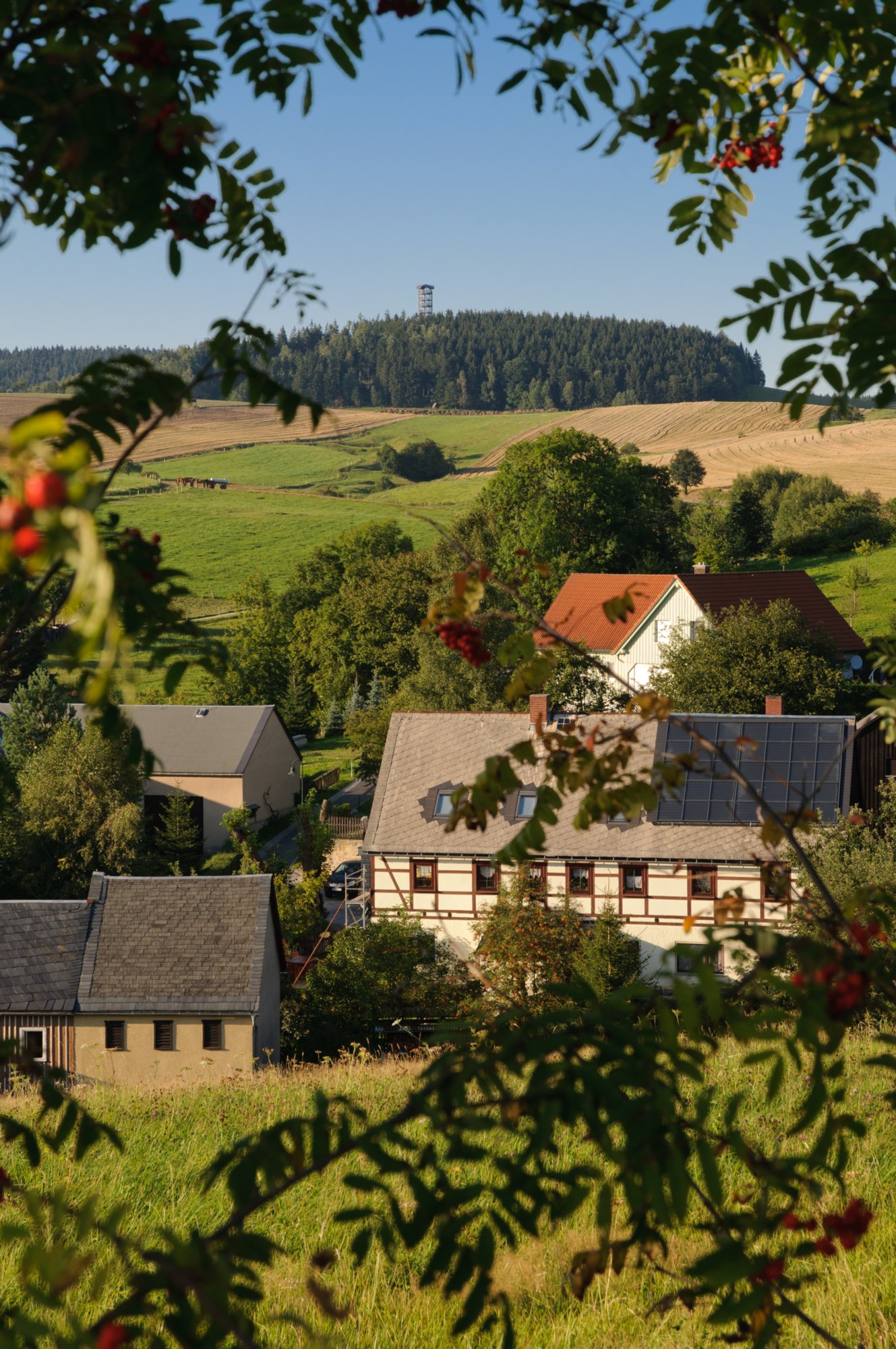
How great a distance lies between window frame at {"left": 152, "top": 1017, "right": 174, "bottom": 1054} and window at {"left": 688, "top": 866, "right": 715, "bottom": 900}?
491 inches

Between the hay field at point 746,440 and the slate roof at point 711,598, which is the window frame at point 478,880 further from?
the hay field at point 746,440

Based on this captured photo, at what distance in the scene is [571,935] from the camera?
25.6 m

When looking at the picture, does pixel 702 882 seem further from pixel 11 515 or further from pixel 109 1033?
pixel 11 515

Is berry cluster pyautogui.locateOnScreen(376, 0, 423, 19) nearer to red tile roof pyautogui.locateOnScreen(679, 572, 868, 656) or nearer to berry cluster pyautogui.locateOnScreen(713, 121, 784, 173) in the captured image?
berry cluster pyautogui.locateOnScreen(713, 121, 784, 173)

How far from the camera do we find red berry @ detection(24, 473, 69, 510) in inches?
58.2

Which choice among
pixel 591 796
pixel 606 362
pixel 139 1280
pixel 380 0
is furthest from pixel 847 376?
pixel 606 362

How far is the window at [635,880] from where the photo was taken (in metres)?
27.4

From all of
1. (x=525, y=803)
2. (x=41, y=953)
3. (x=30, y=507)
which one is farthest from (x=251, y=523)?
(x=30, y=507)

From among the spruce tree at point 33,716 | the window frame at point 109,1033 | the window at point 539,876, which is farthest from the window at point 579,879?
the spruce tree at point 33,716

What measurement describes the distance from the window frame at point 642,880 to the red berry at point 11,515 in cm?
2668

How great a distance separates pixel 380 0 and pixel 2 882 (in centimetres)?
3392

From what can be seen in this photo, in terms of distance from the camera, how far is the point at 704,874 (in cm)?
2716

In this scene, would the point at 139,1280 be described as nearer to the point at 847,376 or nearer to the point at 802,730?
the point at 847,376

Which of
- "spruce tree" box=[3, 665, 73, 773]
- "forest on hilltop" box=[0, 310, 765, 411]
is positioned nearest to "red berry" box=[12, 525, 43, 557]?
"spruce tree" box=[3, 665, 73, 773]
